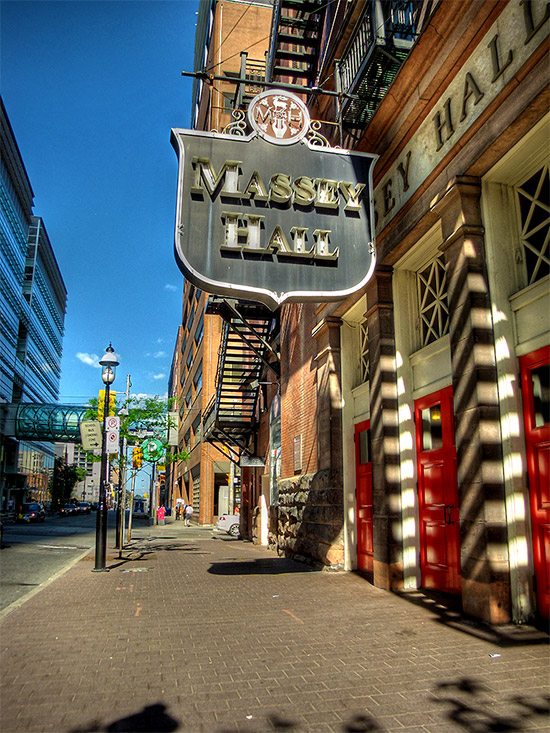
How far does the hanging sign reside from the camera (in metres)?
8.09

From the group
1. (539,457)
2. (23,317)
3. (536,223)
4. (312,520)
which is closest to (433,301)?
(536,223)

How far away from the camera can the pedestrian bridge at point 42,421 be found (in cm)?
6712

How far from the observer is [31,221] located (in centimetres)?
9119

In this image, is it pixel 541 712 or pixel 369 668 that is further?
pixel 369 668

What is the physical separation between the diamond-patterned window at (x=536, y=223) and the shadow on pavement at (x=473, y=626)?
3742 mm

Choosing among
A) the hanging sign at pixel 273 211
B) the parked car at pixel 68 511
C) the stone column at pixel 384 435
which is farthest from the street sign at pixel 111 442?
the parked car at pixel 68 511

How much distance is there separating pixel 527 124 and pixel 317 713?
Answer: 596cm

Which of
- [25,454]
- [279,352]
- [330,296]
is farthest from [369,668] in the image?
[25,454]

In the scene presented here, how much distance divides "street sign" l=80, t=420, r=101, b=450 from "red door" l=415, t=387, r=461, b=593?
853 centimetres

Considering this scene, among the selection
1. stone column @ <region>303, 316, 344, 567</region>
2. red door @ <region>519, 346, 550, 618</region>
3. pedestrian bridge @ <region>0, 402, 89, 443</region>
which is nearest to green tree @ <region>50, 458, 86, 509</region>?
pedestrian bridge @ <region>0, 402, 89, 443</region>

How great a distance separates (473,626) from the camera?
242 inches

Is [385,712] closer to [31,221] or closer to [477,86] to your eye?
[477,86]

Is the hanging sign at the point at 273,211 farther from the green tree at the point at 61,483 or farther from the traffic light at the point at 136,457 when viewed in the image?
the green tree at the point at 61,483

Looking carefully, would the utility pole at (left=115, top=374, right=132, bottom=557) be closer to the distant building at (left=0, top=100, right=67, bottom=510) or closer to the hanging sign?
the hanging sign
